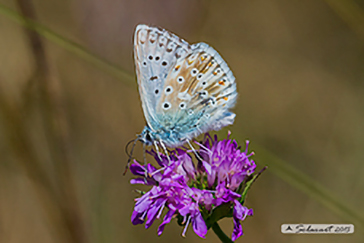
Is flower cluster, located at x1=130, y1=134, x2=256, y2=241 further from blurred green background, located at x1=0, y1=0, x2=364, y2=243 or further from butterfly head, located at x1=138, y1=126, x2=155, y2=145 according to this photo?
blurred green background, located at x1=0, y1=0, x2=364, y2=243

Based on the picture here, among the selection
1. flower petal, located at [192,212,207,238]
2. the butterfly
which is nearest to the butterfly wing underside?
the butterfly

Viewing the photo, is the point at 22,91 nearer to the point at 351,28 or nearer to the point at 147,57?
the point at 147,57

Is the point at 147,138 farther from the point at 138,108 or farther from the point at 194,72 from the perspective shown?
the point at 138,108

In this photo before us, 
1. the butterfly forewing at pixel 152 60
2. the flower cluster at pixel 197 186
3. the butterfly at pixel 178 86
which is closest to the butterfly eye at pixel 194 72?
the butterfly at pixel 178 86

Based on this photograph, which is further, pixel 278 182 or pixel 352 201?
pixel 278 182

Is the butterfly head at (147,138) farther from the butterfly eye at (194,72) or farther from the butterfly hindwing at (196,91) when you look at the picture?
the butterfly eye at (194,72)

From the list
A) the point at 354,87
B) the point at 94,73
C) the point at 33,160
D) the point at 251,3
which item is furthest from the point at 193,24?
the point at 33,160
